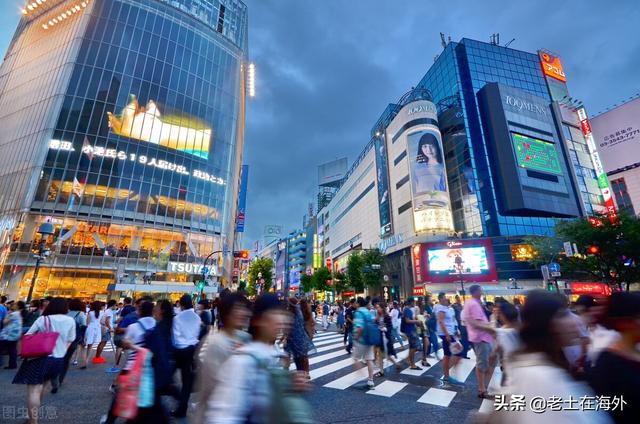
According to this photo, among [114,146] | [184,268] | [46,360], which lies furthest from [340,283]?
[46,360]

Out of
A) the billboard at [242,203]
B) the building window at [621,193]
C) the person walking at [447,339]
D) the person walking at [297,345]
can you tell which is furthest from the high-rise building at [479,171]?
the person walking at [297,345]

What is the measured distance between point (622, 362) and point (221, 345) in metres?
2.80

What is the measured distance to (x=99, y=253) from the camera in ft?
97.6

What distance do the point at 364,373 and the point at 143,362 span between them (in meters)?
6.54

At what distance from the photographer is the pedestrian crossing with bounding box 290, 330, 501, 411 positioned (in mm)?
5930

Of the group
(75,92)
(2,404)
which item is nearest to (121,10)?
(75,92)

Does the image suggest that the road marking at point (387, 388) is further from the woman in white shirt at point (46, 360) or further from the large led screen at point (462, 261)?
the large led screen at point (462, 261)

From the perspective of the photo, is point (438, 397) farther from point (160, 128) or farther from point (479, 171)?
point (479, 171)

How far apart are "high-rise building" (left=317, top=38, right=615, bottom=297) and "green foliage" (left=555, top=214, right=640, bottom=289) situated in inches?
367

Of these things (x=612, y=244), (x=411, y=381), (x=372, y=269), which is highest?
(x=612, y=244)

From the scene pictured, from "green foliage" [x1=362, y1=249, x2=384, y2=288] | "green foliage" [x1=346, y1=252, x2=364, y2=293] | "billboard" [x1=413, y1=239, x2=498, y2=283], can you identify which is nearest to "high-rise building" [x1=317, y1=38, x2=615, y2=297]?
"billboard" [x1=413, y1=239, x2=498, y2=283]

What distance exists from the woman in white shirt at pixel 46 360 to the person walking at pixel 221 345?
387cm

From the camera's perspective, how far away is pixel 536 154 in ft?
151

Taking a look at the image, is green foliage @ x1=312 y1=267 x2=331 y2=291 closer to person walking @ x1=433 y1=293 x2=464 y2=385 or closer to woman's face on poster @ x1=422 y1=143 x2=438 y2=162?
woman's face on poster @ x1=422 y1=143 x2=438 y2=162
